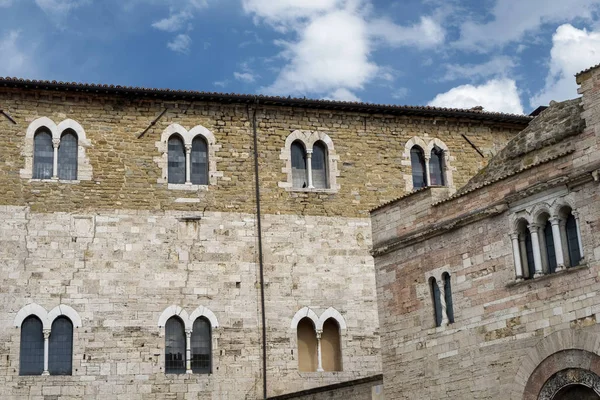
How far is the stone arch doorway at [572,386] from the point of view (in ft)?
57.2

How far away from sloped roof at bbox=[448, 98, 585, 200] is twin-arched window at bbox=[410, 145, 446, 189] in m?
7.73


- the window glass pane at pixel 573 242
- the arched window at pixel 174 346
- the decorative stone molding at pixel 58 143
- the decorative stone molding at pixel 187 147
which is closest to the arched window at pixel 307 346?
the arched window at pixel 174 346

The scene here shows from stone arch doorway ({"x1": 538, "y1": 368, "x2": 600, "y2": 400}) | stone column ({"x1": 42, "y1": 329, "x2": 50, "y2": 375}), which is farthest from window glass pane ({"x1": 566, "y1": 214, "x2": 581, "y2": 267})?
stone column ({"x1": 42, "y1": 329, "x2": 50, "y2": 375})

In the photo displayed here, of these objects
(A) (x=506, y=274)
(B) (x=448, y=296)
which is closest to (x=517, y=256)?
(A) (x=506, y=274)

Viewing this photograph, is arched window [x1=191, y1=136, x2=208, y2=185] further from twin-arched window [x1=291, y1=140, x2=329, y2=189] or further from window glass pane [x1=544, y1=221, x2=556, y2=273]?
window glass pane [x1=544, y1=221, x2=556, y2=273]

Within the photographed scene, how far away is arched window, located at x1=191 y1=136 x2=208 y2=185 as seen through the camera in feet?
89.7

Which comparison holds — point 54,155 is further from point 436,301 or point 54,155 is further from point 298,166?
point 436,301

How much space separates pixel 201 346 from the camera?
25953mm

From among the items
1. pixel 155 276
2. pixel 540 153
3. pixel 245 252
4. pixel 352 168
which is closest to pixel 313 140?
pixel 352 168

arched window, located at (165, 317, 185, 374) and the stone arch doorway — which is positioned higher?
arched window, located at (165, 317, 185, 374)

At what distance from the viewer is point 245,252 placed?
2683 centimetres

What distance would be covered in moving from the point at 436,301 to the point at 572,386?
3.62 m

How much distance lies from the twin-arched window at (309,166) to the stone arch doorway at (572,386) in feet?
36.6

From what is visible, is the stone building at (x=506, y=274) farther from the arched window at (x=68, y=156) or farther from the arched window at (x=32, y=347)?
the arched window at (x=68, y=156)
